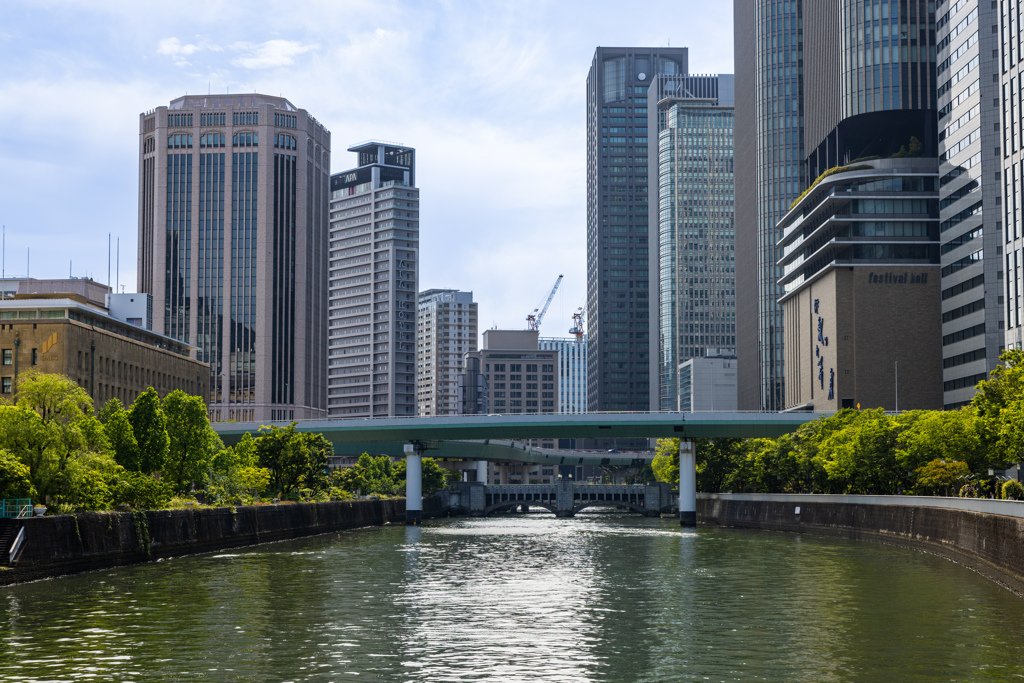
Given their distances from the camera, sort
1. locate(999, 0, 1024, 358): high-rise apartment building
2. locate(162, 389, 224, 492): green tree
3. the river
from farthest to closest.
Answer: locate(999, 0, 1024, 358): high-rise apartment building → locate(162, 389, 224, 492): green tree → the river

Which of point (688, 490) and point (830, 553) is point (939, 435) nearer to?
point (830, 553)

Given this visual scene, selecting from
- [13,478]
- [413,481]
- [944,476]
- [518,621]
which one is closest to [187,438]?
[13,478]

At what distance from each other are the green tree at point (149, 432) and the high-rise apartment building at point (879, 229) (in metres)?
111

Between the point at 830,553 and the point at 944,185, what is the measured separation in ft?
338

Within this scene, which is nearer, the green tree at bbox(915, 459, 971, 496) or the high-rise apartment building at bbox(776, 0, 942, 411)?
the green tree at bbox(915, 459, 971, 496)

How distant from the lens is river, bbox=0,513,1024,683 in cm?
3819

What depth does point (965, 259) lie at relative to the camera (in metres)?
167

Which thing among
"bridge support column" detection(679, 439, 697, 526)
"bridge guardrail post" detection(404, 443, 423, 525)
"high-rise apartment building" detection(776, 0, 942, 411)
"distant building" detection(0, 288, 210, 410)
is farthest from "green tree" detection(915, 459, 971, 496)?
"distant building" detection(0, 288, 210, 410)

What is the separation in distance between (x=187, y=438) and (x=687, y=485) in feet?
241

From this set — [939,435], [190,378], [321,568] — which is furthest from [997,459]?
[190,378]

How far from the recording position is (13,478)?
69.3 metres

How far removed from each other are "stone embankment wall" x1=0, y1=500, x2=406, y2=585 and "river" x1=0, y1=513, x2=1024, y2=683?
1.82 m

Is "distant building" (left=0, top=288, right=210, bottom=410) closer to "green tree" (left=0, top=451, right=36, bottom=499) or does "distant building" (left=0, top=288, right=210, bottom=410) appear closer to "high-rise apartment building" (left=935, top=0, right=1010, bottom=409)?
"green tree" (left=0, top=451, right=36, bottom=499)

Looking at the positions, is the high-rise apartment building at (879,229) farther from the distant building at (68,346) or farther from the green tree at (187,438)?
the distant building at (68,346)
